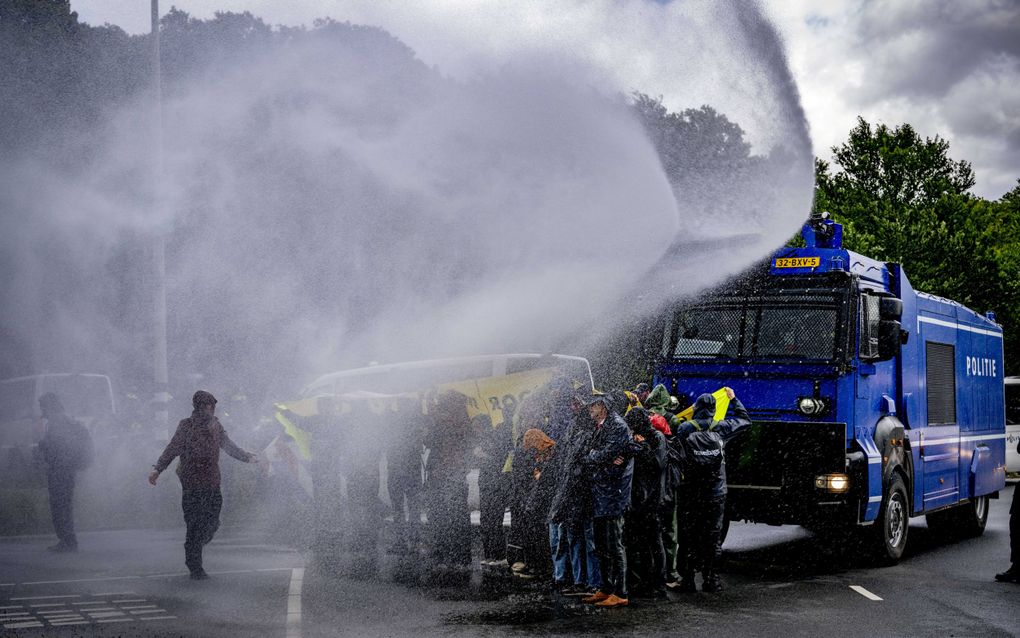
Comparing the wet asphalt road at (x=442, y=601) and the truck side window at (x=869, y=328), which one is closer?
the wet asphalt road at (x=442, y=601)

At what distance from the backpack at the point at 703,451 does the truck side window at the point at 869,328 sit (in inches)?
73.9

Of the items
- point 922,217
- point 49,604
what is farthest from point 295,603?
point 922,217

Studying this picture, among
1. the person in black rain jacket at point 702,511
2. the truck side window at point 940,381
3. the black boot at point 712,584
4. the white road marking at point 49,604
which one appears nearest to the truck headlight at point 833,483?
the person in black rain jacket at point 702,511

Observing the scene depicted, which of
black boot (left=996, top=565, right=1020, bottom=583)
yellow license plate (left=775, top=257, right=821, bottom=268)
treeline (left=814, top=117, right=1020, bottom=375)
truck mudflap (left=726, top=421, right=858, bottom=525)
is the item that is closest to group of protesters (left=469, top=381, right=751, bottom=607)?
truck mudflap (left=726, top=421, right=858, bottom=525)

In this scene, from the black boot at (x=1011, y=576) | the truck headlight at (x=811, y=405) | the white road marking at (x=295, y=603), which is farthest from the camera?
the truck headlight at (x=811, y=405)

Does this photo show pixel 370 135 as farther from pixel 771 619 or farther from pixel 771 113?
pixel 771 619

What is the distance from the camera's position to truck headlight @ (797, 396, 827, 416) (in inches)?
427

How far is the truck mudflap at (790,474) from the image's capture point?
10664 mm

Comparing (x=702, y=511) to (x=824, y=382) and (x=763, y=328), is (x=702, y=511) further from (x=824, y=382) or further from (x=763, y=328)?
(x=763, y=328)

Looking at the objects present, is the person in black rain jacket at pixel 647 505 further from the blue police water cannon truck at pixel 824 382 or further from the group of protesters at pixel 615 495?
the blue police water cannon truck at pixel 824 382

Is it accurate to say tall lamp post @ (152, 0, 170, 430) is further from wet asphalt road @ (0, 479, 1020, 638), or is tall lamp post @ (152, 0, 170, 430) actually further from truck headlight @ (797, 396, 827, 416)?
truck headlight @ (797, 396, 827, 416)

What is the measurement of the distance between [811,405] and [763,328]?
102cm

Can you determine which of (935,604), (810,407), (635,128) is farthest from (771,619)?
(635,128)

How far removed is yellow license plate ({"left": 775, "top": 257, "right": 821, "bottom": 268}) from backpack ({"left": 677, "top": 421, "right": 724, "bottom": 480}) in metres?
2.27
